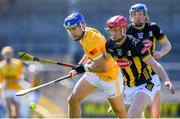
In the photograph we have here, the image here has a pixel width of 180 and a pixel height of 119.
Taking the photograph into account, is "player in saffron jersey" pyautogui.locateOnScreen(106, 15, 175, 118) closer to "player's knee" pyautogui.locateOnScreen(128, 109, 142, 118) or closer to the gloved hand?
"player's knee" pyautogui.locateOnScreen(128, 109, 142, 118)

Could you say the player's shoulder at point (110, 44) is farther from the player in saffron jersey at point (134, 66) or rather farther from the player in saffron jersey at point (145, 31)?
the player in saffron jersey at point (145, 31)

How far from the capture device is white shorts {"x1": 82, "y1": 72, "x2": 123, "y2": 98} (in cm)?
893

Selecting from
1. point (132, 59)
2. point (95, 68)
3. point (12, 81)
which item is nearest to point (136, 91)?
point (132, 59)

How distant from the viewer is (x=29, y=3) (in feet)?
81.0

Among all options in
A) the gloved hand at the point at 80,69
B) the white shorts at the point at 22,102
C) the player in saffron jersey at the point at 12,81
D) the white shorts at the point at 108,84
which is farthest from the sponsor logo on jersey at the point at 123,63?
the white shorts at the point at 22,102

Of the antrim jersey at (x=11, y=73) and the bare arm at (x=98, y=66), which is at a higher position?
the bare arm at (x=98, y=66)

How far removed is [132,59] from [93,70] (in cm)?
54

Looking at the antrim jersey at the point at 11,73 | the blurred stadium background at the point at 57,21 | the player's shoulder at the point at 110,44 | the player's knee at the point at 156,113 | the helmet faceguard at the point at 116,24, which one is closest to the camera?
the helmet faceguard at the point at 116,24

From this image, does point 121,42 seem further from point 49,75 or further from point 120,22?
point 49,75

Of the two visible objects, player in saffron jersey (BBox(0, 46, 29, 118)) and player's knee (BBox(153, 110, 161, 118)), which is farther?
player in saffron jersey (BBox(0, 46, 29, 118))

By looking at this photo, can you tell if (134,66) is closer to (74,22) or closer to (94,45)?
(94,45)

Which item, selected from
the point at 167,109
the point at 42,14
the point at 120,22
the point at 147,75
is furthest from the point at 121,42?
the point at 42,14

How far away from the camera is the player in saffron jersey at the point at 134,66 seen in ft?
26.3

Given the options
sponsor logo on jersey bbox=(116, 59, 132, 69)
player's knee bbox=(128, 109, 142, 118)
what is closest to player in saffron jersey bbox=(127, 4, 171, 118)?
sponsor logo on jersey bbox=(116, 59, 132, 69)
